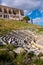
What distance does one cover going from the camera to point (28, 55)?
885 inches

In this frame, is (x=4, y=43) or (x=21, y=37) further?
(x=21, y=37)

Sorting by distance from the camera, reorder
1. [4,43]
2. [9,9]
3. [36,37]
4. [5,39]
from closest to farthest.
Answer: [4,43], [5,39], [36,37], [9,9]

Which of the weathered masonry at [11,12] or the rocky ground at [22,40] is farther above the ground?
the rocky ground at [22,40]

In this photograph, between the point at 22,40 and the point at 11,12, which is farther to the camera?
the point at 11,12

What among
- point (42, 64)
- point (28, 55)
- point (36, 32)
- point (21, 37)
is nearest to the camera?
point (42, 64)

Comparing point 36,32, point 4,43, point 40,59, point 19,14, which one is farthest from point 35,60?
point 19,14

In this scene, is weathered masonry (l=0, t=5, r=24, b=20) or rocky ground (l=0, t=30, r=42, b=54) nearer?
rocky ground (l=0, t=30, r=42, b=54)

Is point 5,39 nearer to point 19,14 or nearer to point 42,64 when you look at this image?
point 42,64

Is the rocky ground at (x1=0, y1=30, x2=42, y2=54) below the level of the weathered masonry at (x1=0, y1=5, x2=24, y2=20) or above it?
above

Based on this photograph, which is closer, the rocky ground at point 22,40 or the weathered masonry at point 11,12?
the rocky ground at point 22,40

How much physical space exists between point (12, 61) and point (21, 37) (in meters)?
10.0

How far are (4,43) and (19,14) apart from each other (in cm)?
4034

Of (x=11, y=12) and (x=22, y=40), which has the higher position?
(x=22, y=40)

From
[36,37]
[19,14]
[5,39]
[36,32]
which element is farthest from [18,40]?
[19,14]
